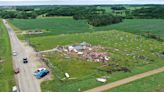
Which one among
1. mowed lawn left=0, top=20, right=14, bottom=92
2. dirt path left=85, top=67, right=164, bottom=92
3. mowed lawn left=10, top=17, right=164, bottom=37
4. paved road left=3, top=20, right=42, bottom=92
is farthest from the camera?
mowed lawn left=10, top=17, right=164, bottom=37

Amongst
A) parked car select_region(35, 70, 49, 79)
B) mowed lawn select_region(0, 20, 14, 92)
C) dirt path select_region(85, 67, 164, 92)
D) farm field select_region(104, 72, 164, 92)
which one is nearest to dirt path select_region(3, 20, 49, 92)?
parked car select_region(35, 70, 49, 79)

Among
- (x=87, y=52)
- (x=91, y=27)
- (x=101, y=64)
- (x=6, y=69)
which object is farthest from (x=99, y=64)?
(x=91, y=27)

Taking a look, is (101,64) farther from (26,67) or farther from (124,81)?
(26,67)

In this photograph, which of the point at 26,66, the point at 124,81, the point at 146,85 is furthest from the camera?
the point at 26,66

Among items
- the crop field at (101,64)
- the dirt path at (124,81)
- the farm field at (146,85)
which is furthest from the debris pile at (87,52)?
the farm field at (146,85)

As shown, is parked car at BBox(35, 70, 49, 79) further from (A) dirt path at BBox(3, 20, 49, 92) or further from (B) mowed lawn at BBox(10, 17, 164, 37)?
(B) mowed lawn at BBox(10, 17, 164, 37)

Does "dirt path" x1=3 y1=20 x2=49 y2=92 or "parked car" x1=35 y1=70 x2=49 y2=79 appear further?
"parked car" x1=35 y1=70 x2=49 y2=79

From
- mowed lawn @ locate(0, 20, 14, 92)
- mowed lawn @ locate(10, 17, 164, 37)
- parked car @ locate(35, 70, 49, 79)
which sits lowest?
mowed lawn @ locate(10, 17, 164, 37)
